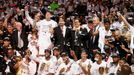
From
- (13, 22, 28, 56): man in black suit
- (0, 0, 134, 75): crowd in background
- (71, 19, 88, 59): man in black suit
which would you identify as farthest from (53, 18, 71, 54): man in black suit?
(13, 22, 28, 56): man in black suit

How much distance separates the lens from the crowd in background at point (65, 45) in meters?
18.8

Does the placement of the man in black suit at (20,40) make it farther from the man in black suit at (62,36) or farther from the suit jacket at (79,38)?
the suit jacket at (79,38)

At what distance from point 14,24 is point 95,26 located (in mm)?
2962

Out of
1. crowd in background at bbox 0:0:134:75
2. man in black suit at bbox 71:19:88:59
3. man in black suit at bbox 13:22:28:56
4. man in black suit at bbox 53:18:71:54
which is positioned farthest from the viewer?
man in black suit at bbox 13:22:28:56

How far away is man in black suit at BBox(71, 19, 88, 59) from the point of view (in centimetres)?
2034

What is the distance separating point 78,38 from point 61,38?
58 centimetres

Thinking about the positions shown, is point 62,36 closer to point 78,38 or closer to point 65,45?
point 65,45

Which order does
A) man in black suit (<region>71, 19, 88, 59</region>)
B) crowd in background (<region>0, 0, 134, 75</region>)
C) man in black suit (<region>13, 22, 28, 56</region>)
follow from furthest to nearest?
man in black suit (<region>13, 22, 28, 56</region>) < man in black suit (<region>71, 19, 88, 59</region>) < crowd in background (<region>0, 0, 134, 75</region>)

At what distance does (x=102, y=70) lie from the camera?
1853cm

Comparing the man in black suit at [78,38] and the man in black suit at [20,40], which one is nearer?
the man in black suit at [78,38]

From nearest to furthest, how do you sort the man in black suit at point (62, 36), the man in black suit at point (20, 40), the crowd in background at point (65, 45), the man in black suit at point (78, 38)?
the crowd in background at point (65, 45)
the man in black suit at point (78, 38)
the man in black suit at point (62, 36)
the man in black suit at point (20, 40)

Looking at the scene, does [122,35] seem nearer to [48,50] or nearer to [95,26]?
[95,26]

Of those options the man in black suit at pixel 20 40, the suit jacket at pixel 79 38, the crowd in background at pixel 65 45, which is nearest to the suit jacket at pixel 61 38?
the crowd in background at pixel 65 45

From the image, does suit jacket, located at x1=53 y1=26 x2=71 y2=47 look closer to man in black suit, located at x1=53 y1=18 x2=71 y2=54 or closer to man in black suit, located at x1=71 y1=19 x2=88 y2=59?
man in black suit, located at x1=53 y1=18 x2=71 y2=54
